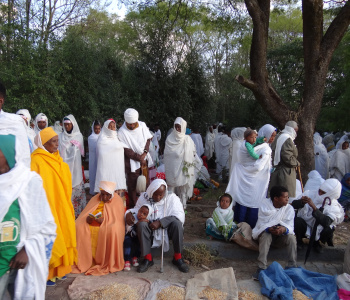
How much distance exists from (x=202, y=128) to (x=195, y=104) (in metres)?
1.21

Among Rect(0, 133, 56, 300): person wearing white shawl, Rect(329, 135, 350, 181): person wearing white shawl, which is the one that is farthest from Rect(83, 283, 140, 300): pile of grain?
Rect(329, 135, 350, 181): person wearing white shawl

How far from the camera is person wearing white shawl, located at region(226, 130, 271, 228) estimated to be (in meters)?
5.15

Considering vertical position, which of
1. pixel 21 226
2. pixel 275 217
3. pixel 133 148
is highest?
pixel 133 148

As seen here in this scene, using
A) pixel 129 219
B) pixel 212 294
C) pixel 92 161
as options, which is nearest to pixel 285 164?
pixel 212 294

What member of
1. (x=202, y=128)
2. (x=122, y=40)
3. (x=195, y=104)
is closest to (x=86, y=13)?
(x=195, y=104)

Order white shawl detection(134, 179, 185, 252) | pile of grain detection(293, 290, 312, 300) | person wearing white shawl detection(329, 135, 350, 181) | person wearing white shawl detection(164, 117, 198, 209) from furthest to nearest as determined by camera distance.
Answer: person wearing white shawl detection(329, 135, 350, 181)
person wearing white shawl detection(164, 117, 198, 209)
white shawl detection(134, 179, 185, 252)
pile of grain detection(293, 290, 312, 300)

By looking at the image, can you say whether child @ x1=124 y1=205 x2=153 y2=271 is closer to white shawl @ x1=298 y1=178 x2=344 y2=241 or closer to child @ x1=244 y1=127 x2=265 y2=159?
child @ x1=244 y1=127 x2=265 y2=159

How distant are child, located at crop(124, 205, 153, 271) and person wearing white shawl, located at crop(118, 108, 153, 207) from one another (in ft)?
4.26

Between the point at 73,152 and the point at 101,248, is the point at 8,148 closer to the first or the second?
the point at 101,248

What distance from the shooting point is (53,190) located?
3.55 metres

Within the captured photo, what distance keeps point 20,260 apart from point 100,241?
7.02 feet

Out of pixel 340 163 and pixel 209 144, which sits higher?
pixel 209 144

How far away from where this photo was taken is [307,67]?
275 inches

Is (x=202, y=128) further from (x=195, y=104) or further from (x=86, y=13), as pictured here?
(x=86, y=13)
